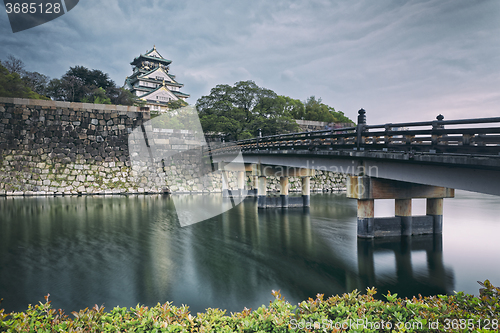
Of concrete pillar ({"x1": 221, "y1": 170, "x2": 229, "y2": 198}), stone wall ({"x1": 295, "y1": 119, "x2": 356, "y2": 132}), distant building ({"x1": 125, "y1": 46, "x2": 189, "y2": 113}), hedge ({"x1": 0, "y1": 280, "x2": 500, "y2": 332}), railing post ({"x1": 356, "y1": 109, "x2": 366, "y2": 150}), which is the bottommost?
concrete pillar ({"x1": 221, "y1": 170, "x2": 229, "y2": 198})

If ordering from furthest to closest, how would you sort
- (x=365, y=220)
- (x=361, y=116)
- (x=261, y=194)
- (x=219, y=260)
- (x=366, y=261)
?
(x=261, y=194) → (x=365, y=220) → (x=361, y=116) → (x=219, y=260) → (x=366, y=261)

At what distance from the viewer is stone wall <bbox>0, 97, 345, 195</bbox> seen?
1371 inches

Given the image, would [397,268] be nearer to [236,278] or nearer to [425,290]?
[425,290]

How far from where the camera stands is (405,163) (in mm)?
11477

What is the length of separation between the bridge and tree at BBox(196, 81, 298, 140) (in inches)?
888

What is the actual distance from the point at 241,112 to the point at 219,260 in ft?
111

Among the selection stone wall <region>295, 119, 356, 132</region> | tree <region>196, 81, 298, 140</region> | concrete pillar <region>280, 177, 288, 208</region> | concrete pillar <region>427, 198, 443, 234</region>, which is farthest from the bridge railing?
stone wall <region>295, 119, 356, 132</region>

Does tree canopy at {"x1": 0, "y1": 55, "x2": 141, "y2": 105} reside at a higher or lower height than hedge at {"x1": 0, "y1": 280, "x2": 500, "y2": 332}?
higher

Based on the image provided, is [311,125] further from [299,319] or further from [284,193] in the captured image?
[299,319]

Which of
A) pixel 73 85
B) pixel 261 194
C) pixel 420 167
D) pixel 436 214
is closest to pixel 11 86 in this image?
pixel 73 85

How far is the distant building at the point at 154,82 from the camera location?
7194 cm

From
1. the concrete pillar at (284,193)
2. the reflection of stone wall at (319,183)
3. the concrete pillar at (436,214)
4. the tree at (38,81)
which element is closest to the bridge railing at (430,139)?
the concrete pillar at (436,214)

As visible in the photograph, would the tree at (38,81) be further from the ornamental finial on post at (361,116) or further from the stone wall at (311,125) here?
the ornamental finial on post at (361,116)

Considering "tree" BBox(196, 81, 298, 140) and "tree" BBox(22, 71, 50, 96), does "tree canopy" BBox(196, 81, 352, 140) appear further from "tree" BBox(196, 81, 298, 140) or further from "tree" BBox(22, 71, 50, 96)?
"tree" BBox(22, 71, 50, 96)
